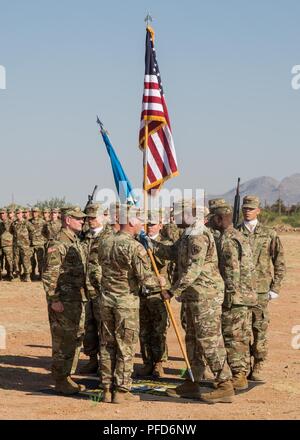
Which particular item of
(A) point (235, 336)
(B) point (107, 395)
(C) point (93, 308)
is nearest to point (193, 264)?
(A) point (235, 336)

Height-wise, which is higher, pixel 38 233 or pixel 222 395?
pixel 38 233

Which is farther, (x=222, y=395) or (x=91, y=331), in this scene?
(x=91, y=331)

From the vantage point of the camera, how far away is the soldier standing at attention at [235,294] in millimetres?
8984

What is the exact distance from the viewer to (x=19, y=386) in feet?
30.9

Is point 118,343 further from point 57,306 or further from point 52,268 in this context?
point 52,268

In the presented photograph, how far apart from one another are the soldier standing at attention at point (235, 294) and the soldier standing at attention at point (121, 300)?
40.4 inches

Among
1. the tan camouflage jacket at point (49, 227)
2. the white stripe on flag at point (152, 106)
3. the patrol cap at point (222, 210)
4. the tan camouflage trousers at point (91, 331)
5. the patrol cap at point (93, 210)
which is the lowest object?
the tan camouflage trousers at point (91, 331)

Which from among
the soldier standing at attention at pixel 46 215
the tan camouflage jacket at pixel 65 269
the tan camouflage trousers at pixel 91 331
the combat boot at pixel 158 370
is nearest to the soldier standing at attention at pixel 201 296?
the tan camouflage jacket at pixel 65 269

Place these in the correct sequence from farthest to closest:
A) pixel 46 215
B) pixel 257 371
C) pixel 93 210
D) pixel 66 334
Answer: pixel 46 215, pixel 93 210, pixel 257 371, pixel 66 334

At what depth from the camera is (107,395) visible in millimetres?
8359

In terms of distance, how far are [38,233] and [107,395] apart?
14106 mm

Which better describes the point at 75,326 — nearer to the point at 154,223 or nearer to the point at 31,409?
the point at 31,409

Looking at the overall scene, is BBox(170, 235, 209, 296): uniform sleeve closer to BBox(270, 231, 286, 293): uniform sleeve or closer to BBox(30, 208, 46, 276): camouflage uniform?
BBox(270, 231, 286, 293): uniform sleeve

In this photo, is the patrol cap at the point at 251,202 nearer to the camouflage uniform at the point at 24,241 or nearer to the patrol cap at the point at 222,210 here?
the patrol cap at the point at 222,210
